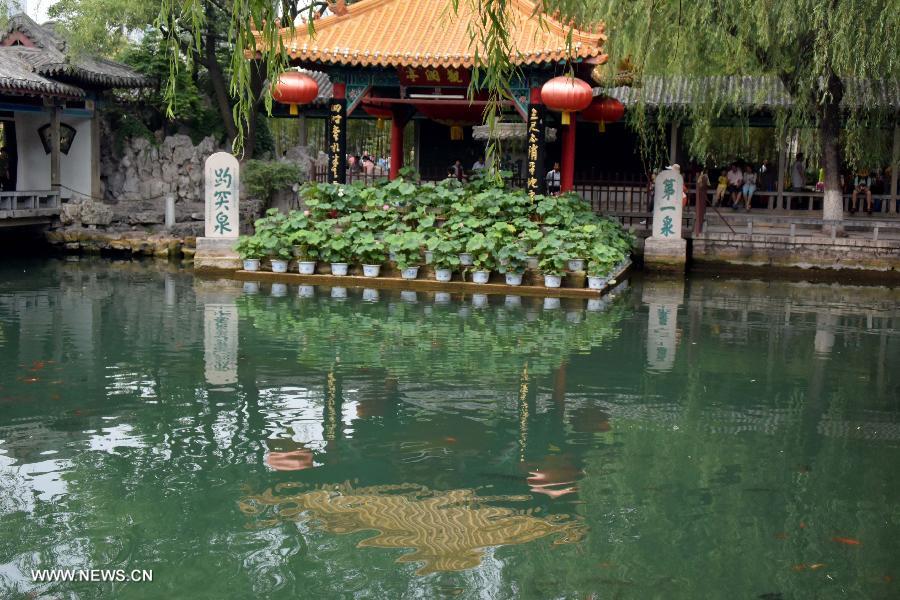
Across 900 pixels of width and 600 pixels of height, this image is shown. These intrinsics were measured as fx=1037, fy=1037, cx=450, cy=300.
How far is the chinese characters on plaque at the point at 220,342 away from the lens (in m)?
7.63

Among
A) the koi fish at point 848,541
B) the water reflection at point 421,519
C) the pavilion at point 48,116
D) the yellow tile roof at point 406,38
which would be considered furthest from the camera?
the pavilion at point 48,116

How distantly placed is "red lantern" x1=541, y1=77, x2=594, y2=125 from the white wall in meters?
10.0

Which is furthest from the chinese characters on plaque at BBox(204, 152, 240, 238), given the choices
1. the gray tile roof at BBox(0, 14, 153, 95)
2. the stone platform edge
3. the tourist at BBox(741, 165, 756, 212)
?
the tourist at BBox(741, 165, 756, 212)

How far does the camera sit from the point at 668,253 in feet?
49.3

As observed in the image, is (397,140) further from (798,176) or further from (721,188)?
(798,176)

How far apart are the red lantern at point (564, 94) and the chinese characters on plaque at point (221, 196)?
13.6ft

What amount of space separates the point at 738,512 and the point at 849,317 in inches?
268

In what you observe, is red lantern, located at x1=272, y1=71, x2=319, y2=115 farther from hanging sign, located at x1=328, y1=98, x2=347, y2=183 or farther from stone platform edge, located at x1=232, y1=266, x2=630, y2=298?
stone platform edge, located at x1=232, y1=266, x2=630, y2=298

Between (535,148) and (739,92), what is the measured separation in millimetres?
3382

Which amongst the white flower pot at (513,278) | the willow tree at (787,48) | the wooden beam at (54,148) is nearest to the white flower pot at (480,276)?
the white flower pot at (513,278)

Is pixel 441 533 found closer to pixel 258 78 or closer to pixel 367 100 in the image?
pixel 367 100

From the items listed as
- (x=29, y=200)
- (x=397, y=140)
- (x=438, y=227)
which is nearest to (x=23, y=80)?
(x=29, y=200)

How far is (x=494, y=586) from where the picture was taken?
13.7 ft

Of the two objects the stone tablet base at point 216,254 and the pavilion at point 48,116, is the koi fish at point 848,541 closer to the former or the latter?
the stone tablet base at point 216,254
